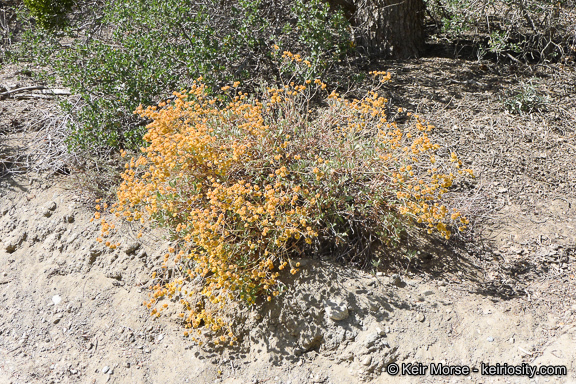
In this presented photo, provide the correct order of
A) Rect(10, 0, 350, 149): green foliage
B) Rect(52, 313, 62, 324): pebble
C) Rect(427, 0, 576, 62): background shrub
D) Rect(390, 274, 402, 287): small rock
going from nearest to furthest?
Rect(390, 274, 402, 287): small rock, Rect(52, 313, 62, 324): pebble, Rect(10, 0, 350, 149): green foliage, Rect(427, 0, 576, 62): background shrub

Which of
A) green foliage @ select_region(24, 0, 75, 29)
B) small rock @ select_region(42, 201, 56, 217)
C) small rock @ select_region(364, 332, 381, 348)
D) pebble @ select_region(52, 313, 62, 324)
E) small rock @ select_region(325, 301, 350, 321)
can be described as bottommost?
pebble @ select_region(52, 313, 62, 324)

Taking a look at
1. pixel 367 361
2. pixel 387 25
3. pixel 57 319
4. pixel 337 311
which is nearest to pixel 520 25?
pixel 387 25

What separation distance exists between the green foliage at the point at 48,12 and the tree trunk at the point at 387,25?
319cm

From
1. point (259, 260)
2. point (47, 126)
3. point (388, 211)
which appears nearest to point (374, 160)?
point (388, 211)

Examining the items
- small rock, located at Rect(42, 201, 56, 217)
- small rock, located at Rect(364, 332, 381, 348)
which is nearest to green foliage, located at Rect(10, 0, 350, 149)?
small rock, located at Rect(42, 201, 56, 217)

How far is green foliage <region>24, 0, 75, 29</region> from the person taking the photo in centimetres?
577

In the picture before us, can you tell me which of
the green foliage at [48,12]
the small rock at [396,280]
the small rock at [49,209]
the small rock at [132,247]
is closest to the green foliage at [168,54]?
the small rock at [49,209]

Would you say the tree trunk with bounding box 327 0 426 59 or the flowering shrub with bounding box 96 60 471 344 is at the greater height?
the tree trunk with bounding box 327 0 426 59

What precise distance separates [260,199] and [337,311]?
89cm

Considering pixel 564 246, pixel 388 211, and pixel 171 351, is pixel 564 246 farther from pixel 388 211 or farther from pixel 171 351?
pixel 171 351

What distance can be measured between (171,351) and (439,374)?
69.0 inches

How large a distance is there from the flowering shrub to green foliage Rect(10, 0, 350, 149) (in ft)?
3.32

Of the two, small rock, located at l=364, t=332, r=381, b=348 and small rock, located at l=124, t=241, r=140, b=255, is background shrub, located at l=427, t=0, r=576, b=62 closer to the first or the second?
small rock, located at l=364, t=332, r=381, b=348

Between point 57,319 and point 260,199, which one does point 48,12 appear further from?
point 260,199
